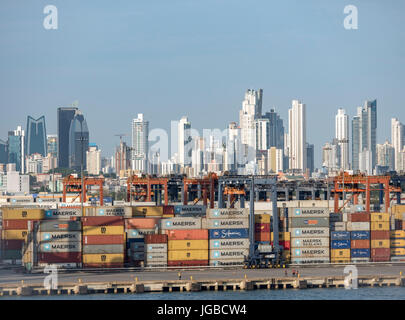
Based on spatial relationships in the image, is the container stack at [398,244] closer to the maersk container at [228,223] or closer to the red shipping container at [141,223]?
the maersk container at [228,223]

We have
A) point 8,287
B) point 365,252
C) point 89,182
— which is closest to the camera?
point 8,287

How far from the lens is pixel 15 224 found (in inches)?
2606

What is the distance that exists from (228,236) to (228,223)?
37.6 inches

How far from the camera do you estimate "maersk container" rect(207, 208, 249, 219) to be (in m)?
62.3

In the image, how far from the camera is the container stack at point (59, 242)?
2386 inches

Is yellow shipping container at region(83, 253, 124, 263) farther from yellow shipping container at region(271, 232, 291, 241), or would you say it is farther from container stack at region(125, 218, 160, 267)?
yellow shipping container at region(271, 232, 291, 241)

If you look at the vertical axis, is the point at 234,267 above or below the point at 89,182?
below

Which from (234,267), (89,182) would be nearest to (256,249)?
(234,267)

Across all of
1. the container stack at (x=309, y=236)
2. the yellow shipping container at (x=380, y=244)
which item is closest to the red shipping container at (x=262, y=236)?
the container stack at (x=309, y=236)

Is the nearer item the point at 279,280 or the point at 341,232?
the point at 279,280

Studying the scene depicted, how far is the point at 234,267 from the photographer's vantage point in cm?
6266

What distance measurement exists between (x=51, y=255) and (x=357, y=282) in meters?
21.5
